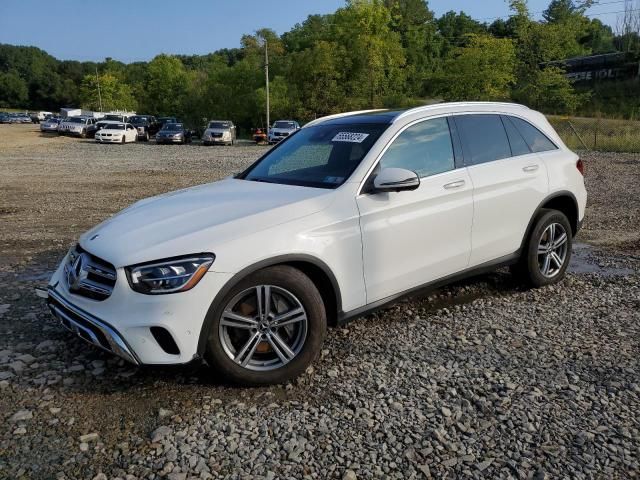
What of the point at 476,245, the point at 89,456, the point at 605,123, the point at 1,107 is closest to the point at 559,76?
the point at 605,123

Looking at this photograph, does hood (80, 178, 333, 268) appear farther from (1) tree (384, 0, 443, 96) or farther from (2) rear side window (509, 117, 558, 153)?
(1) tree (384, 0, 443, 96)

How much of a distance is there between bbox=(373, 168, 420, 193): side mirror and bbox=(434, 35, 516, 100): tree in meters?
40.1

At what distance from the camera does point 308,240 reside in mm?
3477

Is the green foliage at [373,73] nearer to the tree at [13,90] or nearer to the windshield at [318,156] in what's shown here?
the windshield at [318,156]

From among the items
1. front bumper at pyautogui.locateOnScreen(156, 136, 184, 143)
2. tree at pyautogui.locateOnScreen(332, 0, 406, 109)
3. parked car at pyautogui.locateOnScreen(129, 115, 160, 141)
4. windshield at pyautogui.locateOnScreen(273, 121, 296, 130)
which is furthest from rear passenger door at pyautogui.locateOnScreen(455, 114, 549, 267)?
tree at pyautogui.locateOnScreen(332, 0, 406, 109)

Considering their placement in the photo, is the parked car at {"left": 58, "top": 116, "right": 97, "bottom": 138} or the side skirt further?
the parked car at {"left": 58, "top": 116, "right": 97, "bottom": 138}

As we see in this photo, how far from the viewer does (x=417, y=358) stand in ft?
12.8

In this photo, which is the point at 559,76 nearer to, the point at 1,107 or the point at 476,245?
the point at 476,245

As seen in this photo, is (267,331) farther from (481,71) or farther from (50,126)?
(50,126)

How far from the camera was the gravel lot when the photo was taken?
2.76 metres

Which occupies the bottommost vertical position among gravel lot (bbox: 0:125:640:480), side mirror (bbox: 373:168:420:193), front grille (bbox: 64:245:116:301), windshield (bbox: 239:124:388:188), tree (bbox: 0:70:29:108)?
gravel lot (bbox: 0:125:640:480)

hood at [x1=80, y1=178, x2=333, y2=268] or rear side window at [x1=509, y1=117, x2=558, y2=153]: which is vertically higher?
rear side window at [x1=509, y1=117, x2=558, y2=153]

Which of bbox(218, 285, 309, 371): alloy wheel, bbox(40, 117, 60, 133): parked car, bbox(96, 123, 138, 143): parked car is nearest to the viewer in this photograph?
bbox(218, 285, 309, 371): alloy wheel

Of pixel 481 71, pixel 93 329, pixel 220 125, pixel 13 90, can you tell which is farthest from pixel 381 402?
pixel 13 90
